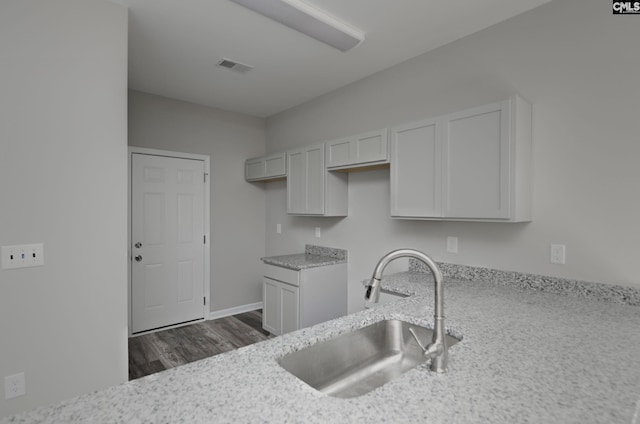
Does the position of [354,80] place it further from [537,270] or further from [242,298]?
[242,298]

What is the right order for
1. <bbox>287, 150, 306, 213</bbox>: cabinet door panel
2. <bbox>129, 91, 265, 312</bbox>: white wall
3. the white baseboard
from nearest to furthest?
<bbox>287, 150, 306, 213</bbox>: cabinet door panel, <bbox>129, 91, 265, 312</bbox>: white wall, the white baseboard

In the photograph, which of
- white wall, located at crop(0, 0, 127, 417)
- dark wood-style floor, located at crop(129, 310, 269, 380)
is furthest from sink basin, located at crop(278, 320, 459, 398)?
dark wood-style floor, located at crop(129, 310, 269, 380)

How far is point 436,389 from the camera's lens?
0.90 meters

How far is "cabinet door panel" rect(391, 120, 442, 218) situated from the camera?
7.75 ft

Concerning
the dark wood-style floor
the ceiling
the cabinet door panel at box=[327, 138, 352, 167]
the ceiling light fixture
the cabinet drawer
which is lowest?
the dark wood-style floor

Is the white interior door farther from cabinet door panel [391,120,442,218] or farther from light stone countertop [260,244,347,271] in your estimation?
cabinet door panel [391,120,442,218]

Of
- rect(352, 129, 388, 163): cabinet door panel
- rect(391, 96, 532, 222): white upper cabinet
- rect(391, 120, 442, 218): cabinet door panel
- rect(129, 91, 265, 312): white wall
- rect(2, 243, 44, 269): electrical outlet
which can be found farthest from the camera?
rect(129, 91, 265, 312): white wall

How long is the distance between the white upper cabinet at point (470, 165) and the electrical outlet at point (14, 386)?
265 centimetres

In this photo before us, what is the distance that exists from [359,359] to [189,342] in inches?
107

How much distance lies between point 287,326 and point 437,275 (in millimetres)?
2538

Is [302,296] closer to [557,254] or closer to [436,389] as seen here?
[557,254]

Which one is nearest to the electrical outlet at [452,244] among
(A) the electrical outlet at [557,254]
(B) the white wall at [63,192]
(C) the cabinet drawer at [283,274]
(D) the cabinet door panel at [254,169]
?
(A) the electrical outlet at [557,254]

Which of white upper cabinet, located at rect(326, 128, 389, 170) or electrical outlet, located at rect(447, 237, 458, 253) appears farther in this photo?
white upper cabinet, located at rect(326, 128, 389, 170)

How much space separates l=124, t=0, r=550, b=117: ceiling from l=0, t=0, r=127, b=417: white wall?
45 centimetres
